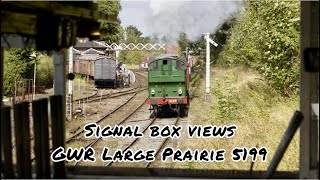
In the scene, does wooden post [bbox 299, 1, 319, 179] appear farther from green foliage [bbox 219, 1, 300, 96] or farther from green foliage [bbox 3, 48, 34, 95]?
green foliage [bbox 3, 48, 34, 95]

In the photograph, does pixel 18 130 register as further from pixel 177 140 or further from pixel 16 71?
pixel 16 71

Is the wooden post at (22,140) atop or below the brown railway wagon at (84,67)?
below

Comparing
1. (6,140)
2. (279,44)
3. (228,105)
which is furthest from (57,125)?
(228,105)

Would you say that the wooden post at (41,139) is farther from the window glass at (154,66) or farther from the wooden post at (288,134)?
the window glass at (154,66)

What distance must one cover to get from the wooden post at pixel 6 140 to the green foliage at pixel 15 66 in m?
20.2

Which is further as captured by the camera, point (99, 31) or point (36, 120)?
point (99, 31)

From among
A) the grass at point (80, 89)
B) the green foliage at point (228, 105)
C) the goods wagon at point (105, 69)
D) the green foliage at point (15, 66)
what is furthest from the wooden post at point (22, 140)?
the goods wagon at point (105, 69)

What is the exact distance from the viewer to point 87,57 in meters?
38.2

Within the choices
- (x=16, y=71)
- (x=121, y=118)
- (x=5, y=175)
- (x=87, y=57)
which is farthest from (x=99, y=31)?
(x=87, y=57)

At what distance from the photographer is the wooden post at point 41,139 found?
4.29 meters

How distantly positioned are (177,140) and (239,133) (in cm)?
266

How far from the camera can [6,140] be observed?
4.12m

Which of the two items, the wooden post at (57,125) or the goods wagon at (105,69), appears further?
the goods wagon at (105,69)

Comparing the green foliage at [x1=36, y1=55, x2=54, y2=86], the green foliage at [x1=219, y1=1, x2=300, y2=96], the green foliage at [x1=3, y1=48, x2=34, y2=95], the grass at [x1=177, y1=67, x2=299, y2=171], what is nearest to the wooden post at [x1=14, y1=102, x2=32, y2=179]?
the grass at [x1=177, y1=67, x2=299, y2=171]
